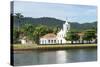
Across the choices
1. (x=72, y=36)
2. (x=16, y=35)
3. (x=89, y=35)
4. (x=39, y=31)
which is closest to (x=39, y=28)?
(x=39, y=31)

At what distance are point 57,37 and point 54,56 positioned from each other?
0.21m

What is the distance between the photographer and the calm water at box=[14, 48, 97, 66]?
189cm

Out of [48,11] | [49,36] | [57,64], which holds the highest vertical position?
[48,11]

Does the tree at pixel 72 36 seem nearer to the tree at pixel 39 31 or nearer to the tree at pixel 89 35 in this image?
the tree at pixel 89 35

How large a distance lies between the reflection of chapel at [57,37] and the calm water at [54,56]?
0.11 metres

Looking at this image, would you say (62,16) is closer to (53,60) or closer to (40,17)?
(40,17)

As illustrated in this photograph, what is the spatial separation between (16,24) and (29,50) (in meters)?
0.30

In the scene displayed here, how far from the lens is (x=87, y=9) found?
6.98ft

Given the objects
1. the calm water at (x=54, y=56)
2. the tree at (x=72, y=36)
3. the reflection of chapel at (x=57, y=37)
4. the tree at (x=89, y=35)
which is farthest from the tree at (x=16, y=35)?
the tree at (x=89, y=35)

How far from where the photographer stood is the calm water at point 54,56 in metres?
1.89

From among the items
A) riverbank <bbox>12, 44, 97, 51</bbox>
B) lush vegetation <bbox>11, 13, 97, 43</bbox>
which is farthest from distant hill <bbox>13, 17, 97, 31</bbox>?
riverbank <bbox>12, 44, 97, 51</bbox>

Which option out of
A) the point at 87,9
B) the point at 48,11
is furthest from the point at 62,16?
the point at 87,9

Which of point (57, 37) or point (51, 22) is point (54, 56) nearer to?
point (57, 37)

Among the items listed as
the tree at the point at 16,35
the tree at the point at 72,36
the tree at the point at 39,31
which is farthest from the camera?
the tree at the point at 72,36
